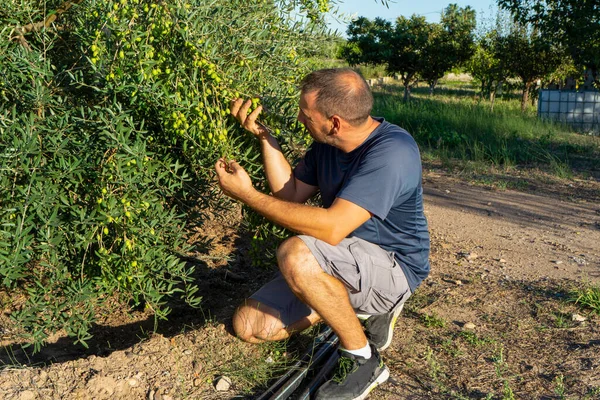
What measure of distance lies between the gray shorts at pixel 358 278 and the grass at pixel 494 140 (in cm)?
574

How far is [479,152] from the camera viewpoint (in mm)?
9812

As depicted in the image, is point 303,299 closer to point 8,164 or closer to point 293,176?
point 293,176

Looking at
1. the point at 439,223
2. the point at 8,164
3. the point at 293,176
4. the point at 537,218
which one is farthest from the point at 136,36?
the point at 537,218

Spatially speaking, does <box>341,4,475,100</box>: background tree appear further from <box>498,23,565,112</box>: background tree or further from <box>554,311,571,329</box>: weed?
<box>554,311,571,329</box>: weed

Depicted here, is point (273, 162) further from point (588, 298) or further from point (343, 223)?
point (588, 298)

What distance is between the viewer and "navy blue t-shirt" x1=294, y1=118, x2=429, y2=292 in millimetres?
3260

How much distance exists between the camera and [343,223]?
127 inches

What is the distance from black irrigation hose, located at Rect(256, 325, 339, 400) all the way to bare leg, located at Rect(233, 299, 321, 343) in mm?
202

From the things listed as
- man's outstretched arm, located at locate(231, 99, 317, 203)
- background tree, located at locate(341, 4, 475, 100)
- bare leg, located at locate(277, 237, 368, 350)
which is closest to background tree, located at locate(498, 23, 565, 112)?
background tree, located at locate(341, 4, 475, 100)

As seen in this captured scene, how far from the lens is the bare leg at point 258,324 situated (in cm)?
369

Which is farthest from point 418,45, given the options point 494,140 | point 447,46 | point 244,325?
point 244,325

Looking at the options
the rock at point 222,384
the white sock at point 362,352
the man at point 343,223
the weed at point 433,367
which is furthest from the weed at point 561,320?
the rock at point 222,384

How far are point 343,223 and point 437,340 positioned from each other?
3.85 feet

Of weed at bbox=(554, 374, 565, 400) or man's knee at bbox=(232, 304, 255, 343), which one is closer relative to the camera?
weed at bbox=(554, 374, 565, 400)
